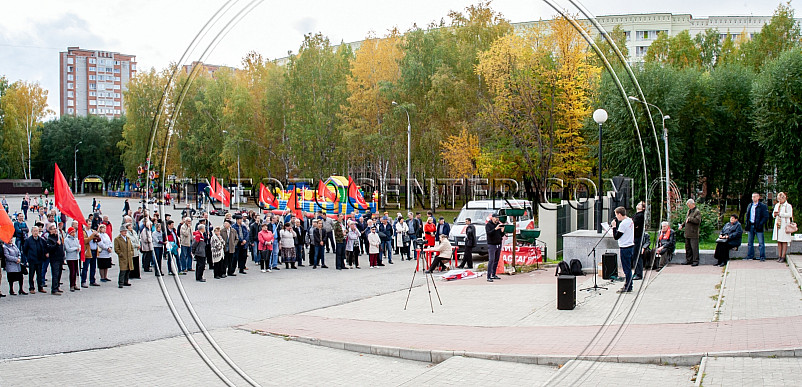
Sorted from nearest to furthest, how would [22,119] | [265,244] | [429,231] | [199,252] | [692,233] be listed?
[199,252], [692,233], [265,244], [429,231], [22,119]

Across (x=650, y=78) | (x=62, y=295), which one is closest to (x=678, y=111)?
(x=650, y=78)

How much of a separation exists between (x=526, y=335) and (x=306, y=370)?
3358 millimetres

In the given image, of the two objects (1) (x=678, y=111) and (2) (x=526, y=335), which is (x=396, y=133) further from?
(2) (x=526, y=335)

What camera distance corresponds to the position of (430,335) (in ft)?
31.1

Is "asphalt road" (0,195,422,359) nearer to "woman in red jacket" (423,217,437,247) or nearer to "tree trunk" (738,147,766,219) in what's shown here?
"woman in red jacket" (423,217,437,247)

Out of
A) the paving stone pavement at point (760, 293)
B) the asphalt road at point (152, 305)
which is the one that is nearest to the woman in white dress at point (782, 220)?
the paving stone pavement at point (760, 293)

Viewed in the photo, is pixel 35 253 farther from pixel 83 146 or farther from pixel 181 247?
pixel 83 146

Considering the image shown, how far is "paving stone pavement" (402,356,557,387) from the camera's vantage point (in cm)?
698

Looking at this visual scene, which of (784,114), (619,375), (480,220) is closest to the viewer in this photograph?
(619,375)

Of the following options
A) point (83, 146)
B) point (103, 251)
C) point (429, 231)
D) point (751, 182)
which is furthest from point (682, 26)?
point (103, 251)

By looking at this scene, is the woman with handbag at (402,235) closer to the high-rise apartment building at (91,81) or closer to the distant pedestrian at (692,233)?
the distant pedestrian at (692,233)

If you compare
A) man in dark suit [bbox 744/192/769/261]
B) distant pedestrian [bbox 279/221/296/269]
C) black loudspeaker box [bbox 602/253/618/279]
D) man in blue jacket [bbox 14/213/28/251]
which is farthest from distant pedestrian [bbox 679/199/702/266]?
man in blue jacket [bbox 14/213/28/251]

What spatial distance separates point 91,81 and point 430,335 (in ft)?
521

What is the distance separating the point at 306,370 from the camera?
7816 mm
